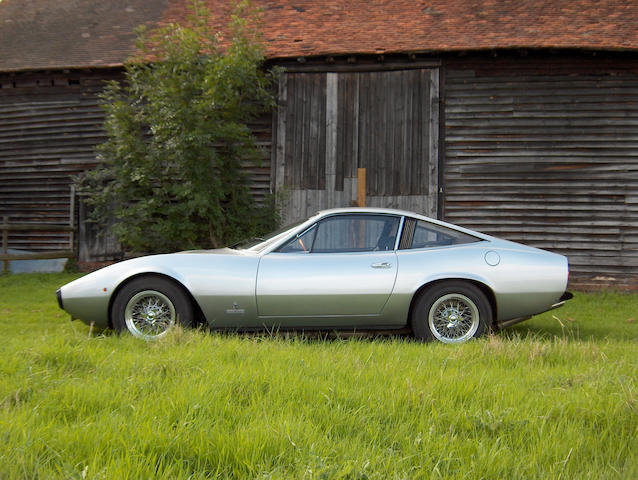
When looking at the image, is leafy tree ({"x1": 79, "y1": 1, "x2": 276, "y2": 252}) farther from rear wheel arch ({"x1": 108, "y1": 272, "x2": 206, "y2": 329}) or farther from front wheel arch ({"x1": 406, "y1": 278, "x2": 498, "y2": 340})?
front wheel arch ({"x1": 406, "y1": 278, "x2": 498, "y2": 340})

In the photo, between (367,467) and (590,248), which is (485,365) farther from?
(590,248)

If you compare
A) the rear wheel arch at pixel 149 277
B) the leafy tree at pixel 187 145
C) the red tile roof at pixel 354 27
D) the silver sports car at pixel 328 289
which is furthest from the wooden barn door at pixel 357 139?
the rear wheel arch at pixel 149 277

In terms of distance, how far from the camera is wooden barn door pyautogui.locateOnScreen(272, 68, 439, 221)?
33.9ft

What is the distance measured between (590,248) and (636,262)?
0.86m

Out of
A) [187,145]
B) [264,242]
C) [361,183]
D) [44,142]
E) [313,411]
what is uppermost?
[44,142]

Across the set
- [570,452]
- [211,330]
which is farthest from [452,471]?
[211,330]

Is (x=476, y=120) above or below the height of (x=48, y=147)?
above

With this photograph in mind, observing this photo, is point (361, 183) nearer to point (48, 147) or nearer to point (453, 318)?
point (453, 318)

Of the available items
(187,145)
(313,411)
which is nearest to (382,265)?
(313,411)

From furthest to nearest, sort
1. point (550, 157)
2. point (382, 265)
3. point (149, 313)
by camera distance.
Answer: point (550, 157)
point (382, 265)
point (149, 313)

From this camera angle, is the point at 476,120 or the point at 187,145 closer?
the point at 187,145

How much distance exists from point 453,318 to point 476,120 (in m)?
6.89

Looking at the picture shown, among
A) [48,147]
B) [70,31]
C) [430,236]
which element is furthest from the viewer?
[70,31]

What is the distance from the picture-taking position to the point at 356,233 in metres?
4.72
